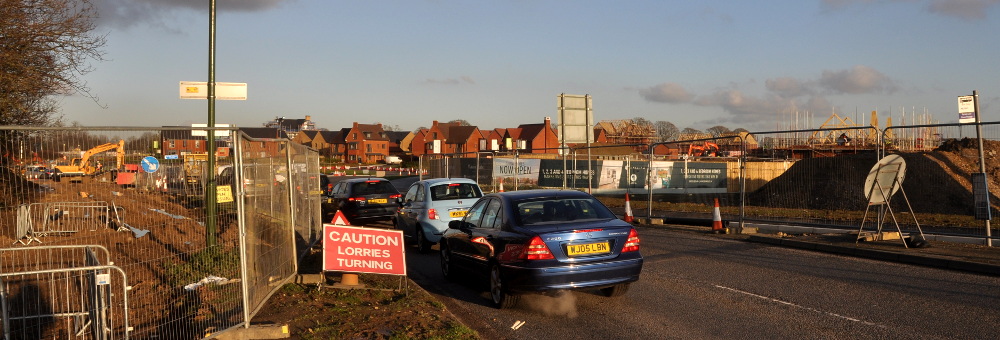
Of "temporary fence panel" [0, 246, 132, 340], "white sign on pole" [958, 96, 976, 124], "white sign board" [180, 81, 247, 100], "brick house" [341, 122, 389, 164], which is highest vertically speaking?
"brick house" [341, 122, 389, 164]

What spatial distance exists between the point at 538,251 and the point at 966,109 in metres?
9.38

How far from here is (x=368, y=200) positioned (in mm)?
20062

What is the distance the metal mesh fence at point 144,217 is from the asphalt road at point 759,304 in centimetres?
256

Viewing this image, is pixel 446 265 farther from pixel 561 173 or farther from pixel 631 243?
pixel 561 173

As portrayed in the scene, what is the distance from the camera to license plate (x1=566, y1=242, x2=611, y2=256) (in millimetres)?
8539

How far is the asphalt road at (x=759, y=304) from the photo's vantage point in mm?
7543

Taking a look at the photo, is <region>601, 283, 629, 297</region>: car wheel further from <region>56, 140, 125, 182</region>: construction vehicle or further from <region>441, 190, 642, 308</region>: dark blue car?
<region>56, 140, 125, 182</region>: construction vehicle

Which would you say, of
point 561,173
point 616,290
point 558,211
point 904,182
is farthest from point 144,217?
point 561,173

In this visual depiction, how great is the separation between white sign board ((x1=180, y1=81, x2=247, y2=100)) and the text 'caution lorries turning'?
4.12 meters

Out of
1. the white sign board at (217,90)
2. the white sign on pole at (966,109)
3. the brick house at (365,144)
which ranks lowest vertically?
the white sign on pole at (966,109)

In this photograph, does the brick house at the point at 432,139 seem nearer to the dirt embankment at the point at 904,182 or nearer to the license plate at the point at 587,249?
the dirt embankment at the point at 904,182

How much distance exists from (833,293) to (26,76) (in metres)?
13.9

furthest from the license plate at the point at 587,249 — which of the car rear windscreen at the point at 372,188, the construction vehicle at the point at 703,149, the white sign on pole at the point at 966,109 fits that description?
the construction vehicle at the point at 703,149

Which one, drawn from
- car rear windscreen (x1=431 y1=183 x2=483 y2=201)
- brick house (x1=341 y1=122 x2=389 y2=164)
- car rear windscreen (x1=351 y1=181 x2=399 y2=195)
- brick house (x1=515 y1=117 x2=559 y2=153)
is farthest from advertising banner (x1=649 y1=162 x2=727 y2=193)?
brick house (x1=341 y1=122 x2=389 y2=164)
